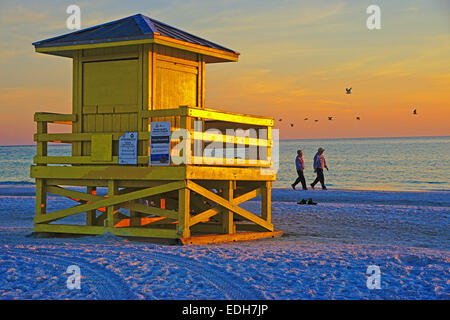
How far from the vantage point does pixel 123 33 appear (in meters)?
10.3

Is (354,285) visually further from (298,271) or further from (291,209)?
(291,209)

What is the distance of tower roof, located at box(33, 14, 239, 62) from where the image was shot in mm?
10094

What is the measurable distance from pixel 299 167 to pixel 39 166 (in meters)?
14.6

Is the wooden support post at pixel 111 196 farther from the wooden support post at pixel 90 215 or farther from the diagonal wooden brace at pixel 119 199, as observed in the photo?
the wooden support post at pixel 90 215

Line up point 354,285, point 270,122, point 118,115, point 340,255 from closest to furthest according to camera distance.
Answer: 1. point 354,285
2. point 340,255
3. point 118,115
4. point 270,122

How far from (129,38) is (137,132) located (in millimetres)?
1531

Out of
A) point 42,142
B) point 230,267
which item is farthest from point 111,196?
point 230,267

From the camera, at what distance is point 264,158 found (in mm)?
12117

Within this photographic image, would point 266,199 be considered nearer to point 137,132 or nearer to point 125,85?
point 137,132

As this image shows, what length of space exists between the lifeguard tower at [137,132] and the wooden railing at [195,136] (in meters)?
0.02

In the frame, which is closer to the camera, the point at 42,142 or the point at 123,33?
the point at 123,33

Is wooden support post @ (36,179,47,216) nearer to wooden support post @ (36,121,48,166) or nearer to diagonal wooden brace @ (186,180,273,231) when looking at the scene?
wooden support post @ (36,121,48,166)

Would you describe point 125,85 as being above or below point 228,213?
above
